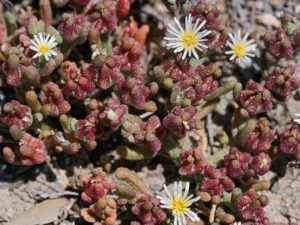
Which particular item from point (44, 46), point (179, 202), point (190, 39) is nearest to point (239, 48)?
point (190, 39)

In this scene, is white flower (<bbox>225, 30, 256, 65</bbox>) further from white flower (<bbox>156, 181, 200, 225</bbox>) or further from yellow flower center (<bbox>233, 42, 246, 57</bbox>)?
white flower (<bbox>156, 181, 200, 225</bbox>)

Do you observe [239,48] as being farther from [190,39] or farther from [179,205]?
[179,205]

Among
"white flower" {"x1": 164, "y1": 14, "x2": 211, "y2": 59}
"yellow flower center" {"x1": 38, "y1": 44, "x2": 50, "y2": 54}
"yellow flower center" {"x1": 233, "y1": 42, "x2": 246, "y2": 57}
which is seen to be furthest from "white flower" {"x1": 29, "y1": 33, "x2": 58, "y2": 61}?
"yellow flower center" {"x1": 233, "y1": 42, "x2": 246, "y2": 57}

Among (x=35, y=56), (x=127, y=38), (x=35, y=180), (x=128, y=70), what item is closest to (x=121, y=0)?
(x=127, y=38)

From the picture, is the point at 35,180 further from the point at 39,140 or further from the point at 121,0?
the point at 121,0

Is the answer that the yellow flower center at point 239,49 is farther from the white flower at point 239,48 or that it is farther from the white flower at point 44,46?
the white flower at point 44,46

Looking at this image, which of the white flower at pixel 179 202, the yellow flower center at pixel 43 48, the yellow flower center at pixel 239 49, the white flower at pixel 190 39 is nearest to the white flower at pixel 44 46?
the yellow flower center at pixel 43 48
